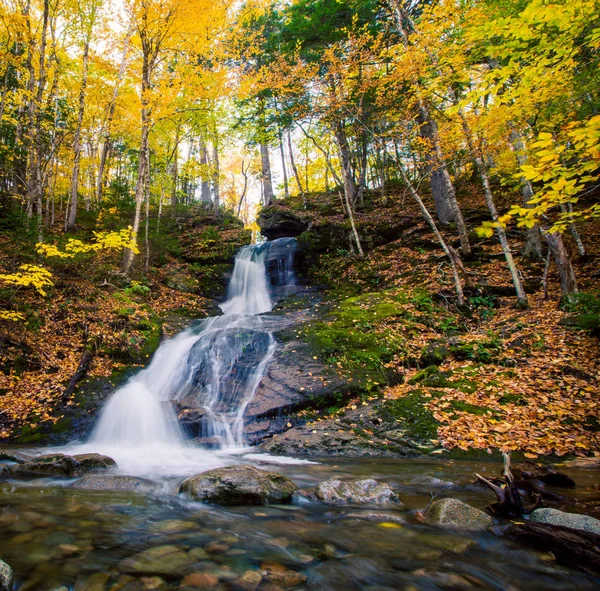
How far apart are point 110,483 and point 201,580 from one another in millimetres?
2617

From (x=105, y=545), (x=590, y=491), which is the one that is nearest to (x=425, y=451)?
(x=590, y=491)

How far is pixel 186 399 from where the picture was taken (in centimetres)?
770

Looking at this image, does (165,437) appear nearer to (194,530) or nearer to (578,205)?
(194,530)

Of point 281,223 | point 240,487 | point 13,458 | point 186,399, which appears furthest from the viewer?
point 281,223

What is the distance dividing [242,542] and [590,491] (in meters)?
3.65

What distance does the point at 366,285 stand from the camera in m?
13.0

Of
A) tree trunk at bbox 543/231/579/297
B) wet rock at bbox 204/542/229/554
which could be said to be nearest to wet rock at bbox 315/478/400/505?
wet rock at bbox 204/542/229/554

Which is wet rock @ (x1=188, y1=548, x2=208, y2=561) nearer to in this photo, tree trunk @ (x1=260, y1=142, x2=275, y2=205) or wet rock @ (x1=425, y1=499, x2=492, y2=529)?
wet rock @ (x1=425, y1=499, x2=492, y2=529)

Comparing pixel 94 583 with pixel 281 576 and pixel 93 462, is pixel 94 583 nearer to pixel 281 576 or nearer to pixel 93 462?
pixel 281 576

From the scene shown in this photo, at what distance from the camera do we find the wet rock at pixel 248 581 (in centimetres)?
221

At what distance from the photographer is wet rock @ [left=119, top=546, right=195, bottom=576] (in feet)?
7.73

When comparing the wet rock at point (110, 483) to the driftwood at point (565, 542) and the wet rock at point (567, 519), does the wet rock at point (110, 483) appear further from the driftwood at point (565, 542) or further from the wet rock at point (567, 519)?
the wet rock at point (567, 519)

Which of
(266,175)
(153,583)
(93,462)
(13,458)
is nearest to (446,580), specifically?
(153,583)

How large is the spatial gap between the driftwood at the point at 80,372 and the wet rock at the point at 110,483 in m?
3.25
